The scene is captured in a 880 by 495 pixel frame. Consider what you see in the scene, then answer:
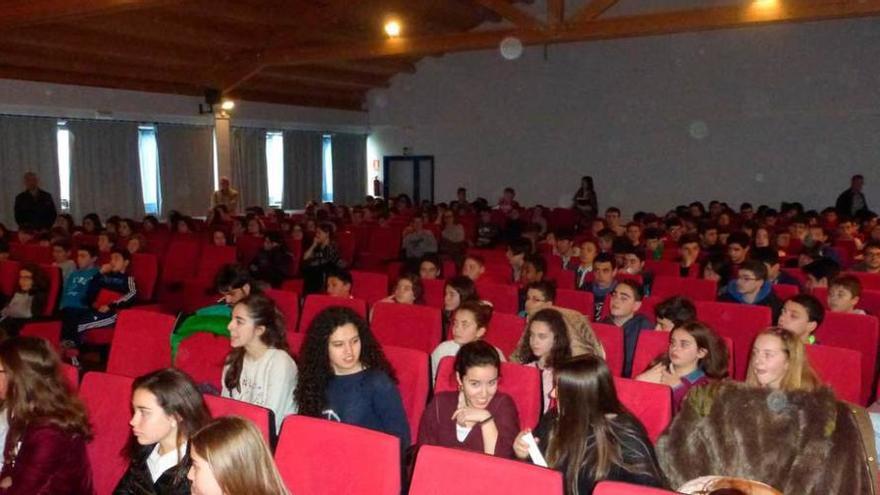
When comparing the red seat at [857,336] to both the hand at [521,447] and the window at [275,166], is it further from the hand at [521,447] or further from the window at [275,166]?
the window at [275,166]

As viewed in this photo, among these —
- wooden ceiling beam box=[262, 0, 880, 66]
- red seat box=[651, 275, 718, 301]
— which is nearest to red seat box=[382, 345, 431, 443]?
red seat box=[651, 275, 718, 301]

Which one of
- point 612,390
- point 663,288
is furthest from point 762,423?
point 663,288

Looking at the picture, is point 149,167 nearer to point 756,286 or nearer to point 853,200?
point 756,286

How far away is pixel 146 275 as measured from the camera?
22.9 ft

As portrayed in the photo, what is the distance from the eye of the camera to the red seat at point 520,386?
11.4ft

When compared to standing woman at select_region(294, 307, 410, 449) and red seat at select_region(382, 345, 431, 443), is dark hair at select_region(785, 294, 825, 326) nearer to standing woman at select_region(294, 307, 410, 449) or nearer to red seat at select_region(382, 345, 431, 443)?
red seat at select_region(382, 345, 431, 443)

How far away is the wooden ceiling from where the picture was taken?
9.79 m

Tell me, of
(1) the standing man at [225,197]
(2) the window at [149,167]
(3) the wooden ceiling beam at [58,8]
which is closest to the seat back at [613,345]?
(3) the wooden ceiling beam at [58,8]

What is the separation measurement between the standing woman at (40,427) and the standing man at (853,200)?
42.4 feet

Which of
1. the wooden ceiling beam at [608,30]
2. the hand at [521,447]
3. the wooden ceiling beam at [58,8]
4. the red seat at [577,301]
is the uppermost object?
the wooden ceiling beam at [608,30]

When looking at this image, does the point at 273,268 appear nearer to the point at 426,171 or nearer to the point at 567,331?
the point at 567,331

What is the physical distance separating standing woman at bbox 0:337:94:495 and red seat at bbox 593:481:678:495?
6.15 feet

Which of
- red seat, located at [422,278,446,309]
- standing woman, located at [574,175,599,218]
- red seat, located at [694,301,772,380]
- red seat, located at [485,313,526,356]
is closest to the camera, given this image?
red seat, located at [485,313,526,356]

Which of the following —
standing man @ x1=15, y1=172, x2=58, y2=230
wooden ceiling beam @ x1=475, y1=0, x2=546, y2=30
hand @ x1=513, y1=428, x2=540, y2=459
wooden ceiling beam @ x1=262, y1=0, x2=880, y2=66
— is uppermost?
wooden ceiling beam @ x1=475, y1=0, x2=546, y2=30
